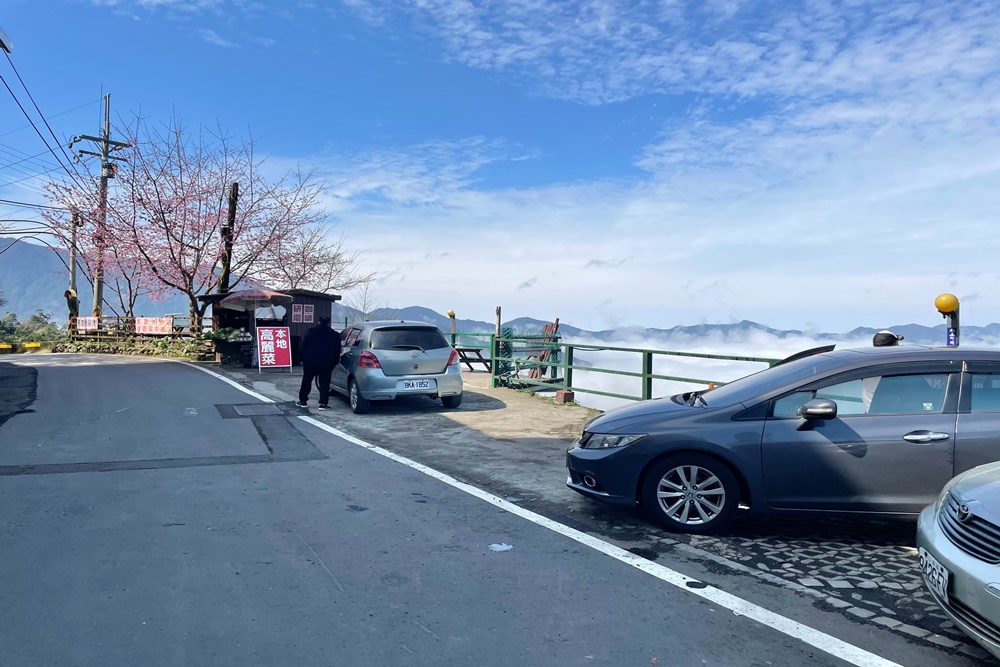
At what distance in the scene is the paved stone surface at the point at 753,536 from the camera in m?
4.07

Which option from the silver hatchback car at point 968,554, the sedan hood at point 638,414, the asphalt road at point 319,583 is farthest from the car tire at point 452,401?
the silver hatchback car at point 968,554

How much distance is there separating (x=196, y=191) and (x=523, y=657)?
28.4 metres

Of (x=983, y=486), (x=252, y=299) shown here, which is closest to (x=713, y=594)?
(x=983, y=486)

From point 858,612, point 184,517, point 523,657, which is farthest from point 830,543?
point 184,517

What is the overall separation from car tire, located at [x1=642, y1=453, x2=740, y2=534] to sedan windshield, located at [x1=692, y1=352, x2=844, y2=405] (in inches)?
23.1

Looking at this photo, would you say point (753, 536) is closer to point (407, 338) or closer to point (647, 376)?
point (647, 376)

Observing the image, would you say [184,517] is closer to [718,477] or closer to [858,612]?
[718,477]

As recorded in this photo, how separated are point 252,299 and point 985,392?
1885 centimetres

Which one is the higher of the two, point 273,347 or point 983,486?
point 273,347

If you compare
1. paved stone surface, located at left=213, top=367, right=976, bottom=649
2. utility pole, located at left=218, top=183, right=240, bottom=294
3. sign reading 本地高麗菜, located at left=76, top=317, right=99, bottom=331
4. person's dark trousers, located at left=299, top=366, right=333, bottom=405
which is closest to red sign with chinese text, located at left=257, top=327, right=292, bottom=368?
person's dark trousers, located at left=299, top=366, right=333, bottom=405

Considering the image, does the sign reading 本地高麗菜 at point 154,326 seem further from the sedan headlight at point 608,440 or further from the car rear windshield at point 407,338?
the sedan headlight at point 608,440

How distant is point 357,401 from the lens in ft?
37.4

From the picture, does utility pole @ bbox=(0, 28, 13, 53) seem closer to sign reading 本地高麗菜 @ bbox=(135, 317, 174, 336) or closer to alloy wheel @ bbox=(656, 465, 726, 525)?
sign reading 本地高麗菜 @ bbox=(135, 317, 174, 336)

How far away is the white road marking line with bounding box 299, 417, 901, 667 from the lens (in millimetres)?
3391
